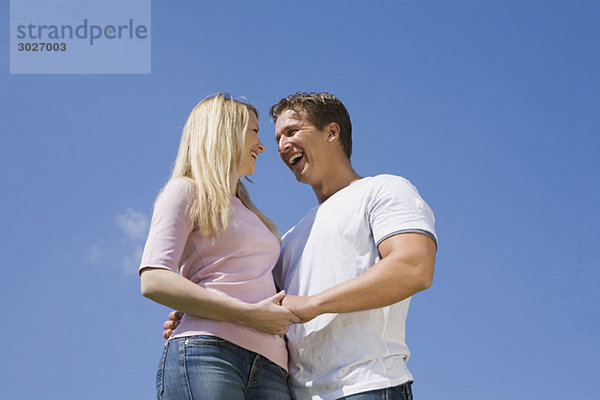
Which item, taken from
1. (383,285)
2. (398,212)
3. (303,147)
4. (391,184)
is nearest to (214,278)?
(383,285)

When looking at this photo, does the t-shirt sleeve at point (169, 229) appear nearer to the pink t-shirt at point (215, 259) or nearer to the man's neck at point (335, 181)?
the pink t-shirt at point (215, 259)

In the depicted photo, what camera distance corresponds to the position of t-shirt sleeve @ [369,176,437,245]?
3605 mm

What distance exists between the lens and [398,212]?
3678 mm

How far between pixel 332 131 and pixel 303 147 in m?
0.29

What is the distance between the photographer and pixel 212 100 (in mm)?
4066

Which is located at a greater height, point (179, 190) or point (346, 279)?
point (179, 190)

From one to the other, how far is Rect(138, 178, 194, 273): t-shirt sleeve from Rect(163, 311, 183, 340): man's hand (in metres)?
0.37

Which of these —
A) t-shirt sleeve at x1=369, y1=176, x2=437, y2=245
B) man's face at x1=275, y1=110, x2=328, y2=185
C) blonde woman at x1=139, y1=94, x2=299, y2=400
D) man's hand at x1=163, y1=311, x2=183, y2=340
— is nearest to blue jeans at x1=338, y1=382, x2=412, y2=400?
blonde woman at x1=139, y1=94, x2=299, y2=400

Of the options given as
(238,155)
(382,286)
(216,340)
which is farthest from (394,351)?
(238,155)

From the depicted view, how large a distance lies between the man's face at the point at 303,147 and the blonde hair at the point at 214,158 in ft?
2.45

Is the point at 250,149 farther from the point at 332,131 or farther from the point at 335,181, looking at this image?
the point at 332,131

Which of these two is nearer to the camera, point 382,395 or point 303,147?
point 382,395

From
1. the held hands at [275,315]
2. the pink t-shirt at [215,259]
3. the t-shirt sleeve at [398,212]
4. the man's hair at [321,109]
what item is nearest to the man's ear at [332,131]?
the man's hair at [321,109]

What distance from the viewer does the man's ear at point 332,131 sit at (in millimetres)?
4965
